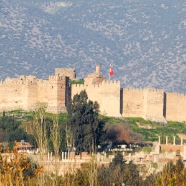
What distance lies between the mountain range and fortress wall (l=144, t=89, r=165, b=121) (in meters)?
40.5

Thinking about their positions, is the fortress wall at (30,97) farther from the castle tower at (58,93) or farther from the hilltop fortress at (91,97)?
the castle tower at (58,93)

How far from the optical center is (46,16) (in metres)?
144

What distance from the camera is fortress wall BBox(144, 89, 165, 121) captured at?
73.1 m

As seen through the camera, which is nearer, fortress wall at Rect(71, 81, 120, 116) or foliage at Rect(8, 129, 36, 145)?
foliage at Rect(8, 129, 36, 145)

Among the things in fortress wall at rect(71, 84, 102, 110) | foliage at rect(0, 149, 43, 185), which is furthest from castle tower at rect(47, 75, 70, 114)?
foliage at rect(0, 149, 43, 185)

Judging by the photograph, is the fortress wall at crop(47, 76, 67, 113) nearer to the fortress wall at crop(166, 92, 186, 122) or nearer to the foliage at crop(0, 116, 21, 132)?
the foliage at crop(0, 116, 21, 132)

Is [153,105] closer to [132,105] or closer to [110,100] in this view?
[132,105]

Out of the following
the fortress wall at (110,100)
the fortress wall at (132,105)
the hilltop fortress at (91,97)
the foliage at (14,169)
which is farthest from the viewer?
the fortress wall at (132,105)

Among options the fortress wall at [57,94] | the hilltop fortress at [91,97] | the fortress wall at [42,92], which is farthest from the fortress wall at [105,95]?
the fortress wall at [42,92]

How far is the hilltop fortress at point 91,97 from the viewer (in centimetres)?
7188

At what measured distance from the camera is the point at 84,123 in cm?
6281

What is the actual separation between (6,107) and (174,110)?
950cm

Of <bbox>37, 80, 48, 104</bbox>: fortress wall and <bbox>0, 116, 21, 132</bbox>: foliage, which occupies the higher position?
<bbox>37, 80, 48, 104</bbox>: fortress wall

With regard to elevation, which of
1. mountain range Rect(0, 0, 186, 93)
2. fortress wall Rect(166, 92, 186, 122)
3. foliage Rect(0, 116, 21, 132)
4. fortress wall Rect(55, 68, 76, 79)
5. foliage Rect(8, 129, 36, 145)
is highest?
mountain range Rect(0, 0, 186, 93)
